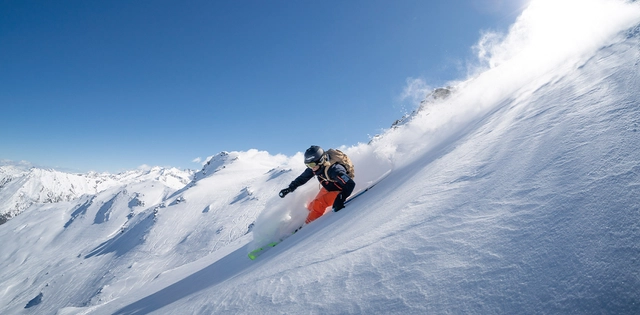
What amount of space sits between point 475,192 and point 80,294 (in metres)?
66.1

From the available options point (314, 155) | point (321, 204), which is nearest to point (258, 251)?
point (321, 204)

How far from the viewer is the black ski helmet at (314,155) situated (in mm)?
A: 6484

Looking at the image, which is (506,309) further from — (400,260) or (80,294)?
(80,294)

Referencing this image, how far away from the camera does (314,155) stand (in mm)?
6512

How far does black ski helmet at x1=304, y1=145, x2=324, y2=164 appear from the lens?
6484 millimetres

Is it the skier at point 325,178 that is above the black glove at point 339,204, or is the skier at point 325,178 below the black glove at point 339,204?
above

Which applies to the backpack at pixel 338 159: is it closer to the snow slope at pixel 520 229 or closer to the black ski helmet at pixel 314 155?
the black ski helmet at pixel 314 155

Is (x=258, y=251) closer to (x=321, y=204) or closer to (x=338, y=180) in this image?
(x=321, y=204)

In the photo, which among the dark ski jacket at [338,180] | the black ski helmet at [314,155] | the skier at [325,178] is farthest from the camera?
the black ski helmet at [314,155]

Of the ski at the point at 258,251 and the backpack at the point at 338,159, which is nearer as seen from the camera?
the ski at the point at 258,251

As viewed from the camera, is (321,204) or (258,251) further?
(321,204)

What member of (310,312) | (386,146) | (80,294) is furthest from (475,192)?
(80,294)

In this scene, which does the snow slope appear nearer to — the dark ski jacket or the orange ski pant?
the dark ski jacket

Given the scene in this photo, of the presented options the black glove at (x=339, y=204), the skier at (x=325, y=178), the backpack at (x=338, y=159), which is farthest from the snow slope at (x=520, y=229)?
the backpack at (x=338, y=159)
